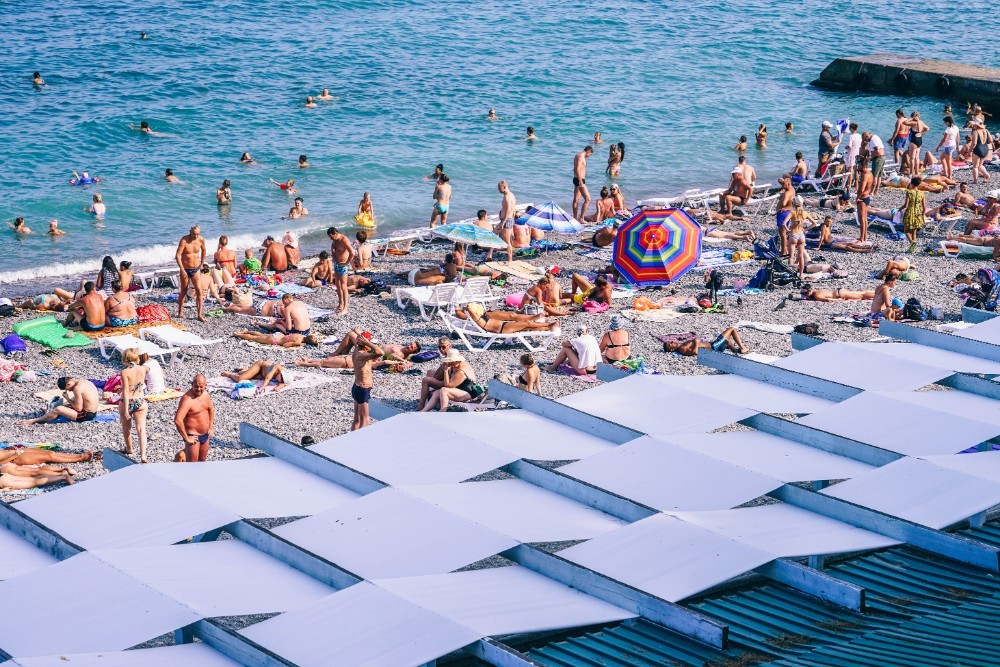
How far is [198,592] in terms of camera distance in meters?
7.10

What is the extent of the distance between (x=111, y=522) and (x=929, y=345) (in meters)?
7.36

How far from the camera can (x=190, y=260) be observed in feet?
55.0

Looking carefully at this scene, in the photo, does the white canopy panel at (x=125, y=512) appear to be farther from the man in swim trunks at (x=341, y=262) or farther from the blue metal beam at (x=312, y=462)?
the man in swim trunks at (x=341, y=262)

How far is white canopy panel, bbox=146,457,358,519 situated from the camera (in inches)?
324

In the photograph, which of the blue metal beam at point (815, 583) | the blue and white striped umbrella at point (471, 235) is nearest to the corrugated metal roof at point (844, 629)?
the blue metal beam at point (815, 583)

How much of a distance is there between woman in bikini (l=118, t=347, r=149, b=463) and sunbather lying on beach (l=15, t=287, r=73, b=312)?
16.0ft

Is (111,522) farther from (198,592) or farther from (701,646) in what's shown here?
(701,646)

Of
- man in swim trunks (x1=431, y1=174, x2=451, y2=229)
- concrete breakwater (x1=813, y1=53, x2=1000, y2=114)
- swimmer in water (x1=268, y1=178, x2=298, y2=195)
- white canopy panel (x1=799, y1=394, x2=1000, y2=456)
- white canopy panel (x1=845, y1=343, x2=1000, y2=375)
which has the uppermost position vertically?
concrete breakwater (x1=813, y1=53, x2=1000, y2=114)

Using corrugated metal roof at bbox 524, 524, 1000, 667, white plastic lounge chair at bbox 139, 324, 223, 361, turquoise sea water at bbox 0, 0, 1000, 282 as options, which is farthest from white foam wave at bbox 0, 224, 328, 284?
Result: corrugated metal roof at bbox 524, 524, 1000, 667

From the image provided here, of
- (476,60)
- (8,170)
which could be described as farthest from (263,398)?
(476,60)

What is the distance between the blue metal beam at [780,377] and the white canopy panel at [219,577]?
4.83 m

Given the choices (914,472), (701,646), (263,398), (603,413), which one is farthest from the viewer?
(263,398)

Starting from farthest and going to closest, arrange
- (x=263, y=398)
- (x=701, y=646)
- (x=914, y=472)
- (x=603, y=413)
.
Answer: (x=263, y=398)
(x=603, y=413)
(x=914, y=472)
(x=701, y=646)

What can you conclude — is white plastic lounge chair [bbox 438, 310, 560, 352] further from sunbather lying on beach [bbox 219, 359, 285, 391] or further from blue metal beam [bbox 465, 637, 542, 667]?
blue metal beam [bbox 465, 637, 542, 667]
